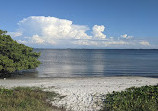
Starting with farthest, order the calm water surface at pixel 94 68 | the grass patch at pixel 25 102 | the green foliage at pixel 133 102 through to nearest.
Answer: the calm water surface at pixel 94 68
the green foliage at pixel 133 102
the grass patch at pixel 25 102

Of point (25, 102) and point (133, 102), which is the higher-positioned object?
point (133, 102)

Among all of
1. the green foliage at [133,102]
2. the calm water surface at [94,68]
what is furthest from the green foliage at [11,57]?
the green foliage at [133,102]

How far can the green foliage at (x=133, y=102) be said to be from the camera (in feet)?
28.7

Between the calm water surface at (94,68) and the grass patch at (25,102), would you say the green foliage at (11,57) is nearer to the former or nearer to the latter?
the calm water surface at (94,68)

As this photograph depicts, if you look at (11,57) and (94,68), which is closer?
(11,57)

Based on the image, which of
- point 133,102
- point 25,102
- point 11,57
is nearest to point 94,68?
point 11,57

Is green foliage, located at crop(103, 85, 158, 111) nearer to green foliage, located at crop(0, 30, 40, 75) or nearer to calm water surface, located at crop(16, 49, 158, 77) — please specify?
green foliage, located at crop(0, 30, 40, 75)

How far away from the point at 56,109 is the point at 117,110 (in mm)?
3329

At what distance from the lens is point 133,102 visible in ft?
30.2

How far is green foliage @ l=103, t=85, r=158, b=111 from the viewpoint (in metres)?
Answer: 8.74

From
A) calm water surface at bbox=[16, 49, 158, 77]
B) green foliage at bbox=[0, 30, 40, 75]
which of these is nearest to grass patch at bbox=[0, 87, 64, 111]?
green foliage at bbox=[0, 30, 40, 75]

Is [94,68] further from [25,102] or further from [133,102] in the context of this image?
[25,102]

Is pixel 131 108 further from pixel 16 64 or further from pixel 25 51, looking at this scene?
pixel 25 51

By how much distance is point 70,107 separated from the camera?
9398 millimetres
